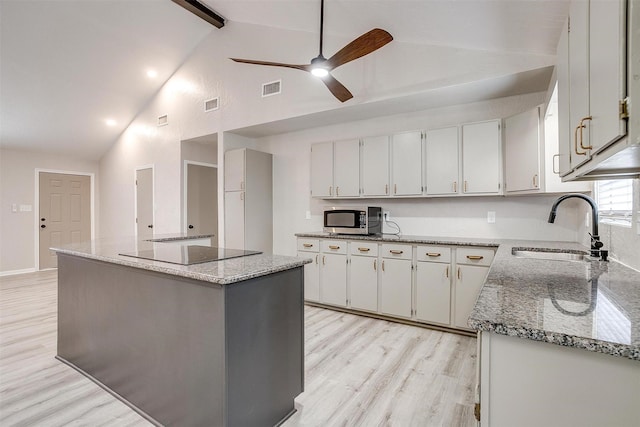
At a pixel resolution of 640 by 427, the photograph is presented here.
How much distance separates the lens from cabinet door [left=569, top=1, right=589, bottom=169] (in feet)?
3.84

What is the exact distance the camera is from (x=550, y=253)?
2.55 m

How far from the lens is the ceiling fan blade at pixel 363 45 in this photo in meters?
2.18

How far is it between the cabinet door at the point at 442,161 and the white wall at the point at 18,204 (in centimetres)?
744

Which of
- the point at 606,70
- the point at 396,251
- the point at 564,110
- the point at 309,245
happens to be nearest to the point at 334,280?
the point at 309,245

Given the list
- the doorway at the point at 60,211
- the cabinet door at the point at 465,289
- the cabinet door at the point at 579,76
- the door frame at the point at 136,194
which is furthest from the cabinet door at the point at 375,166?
the doorway at the point at 60,211

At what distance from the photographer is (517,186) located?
286cm

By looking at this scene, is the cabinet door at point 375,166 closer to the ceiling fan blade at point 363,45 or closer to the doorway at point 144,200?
the ceiling fan blade at point 363,45

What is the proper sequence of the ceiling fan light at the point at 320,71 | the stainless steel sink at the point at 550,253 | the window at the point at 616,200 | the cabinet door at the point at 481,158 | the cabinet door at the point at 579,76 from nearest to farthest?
the cabinet door at the point at 579,76
the window at the point at 616,200
the stainless steel sink at the point at 550,253
the ceiling fan light at the point at 320,71
the cabinet door at the point at 481,158

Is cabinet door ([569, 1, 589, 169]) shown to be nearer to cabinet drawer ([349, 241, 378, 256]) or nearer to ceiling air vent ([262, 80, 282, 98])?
cabinet drawer ([349, 241, 378, 256])

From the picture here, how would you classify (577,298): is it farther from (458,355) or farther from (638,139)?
(458,355)

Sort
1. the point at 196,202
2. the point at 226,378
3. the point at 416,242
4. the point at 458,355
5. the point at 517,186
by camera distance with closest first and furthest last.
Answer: the point at 226,378 < the point at 458,355 < the point at 517,186 < the point at 416,242 < the point at 196,202

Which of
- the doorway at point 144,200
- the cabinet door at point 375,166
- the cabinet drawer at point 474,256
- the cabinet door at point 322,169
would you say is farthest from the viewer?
the doorway at point 144,200

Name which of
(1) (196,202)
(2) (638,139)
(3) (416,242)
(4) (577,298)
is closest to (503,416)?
(4) (577,298)

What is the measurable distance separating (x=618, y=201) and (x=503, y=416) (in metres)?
1.92
